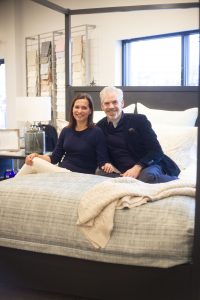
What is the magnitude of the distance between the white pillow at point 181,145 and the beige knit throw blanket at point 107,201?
1.22 metres

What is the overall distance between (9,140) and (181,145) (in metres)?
1.72

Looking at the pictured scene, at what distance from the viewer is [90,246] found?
1.62 meters


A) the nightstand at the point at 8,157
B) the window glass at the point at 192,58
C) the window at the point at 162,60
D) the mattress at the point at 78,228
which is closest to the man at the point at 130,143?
the mattress at the point at 78,228

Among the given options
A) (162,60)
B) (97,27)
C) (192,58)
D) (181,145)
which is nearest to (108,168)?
(181,145)

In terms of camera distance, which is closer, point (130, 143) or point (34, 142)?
point (130, 143)

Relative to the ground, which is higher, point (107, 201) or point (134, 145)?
point (134, 145)

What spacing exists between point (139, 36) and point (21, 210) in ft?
11.1

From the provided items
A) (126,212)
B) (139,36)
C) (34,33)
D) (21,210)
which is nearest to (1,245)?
(21,210)

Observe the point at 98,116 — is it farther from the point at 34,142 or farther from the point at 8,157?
the point at 8,157

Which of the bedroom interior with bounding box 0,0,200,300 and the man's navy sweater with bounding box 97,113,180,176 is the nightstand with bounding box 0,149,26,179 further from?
the bedroom interior with bounding box 0,0,200,300

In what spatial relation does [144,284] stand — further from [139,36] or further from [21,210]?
[139,36]

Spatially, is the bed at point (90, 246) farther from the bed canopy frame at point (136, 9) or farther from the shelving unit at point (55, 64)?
the shelving unit at point (55, 64)

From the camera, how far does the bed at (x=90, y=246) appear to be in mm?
1520

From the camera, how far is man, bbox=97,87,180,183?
255 cm
